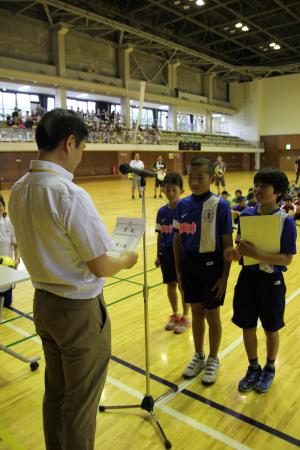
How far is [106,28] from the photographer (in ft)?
74.4

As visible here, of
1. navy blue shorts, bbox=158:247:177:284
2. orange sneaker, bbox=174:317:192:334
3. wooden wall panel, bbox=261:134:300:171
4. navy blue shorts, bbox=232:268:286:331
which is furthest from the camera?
wooden wall panel, bbox=261:134:300:171

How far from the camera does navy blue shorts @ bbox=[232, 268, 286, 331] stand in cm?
268

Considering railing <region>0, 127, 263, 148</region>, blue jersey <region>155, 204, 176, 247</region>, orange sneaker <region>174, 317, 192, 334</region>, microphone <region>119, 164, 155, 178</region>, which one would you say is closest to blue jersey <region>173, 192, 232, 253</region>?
microphone <region>119, 164, 155, 178</region>

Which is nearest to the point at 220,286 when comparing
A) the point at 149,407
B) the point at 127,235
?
the point at 149,407

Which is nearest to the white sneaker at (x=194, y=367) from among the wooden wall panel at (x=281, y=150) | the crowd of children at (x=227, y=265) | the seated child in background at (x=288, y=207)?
the crowd of children at (x=227, y=265)

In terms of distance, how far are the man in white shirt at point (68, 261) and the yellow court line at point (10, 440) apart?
2.67ft

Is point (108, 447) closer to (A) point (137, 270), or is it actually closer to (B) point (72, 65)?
(A) point (137, 270)

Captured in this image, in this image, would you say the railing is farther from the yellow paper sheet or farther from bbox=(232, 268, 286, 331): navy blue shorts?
the yellow paper sheet

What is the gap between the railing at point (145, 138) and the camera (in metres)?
18.9


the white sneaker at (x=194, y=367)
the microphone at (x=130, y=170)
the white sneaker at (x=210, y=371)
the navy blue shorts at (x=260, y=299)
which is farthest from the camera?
the white sneaker at (x=194, y=367)

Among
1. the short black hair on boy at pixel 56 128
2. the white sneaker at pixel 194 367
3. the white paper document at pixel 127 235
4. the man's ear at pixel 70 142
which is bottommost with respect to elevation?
the white sneaker at pixel 194 367

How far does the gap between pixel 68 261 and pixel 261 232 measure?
1.36m

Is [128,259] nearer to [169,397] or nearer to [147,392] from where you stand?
[147,392]

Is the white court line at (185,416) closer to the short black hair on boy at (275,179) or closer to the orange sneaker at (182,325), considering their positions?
the orange sneaker at (182,325)
